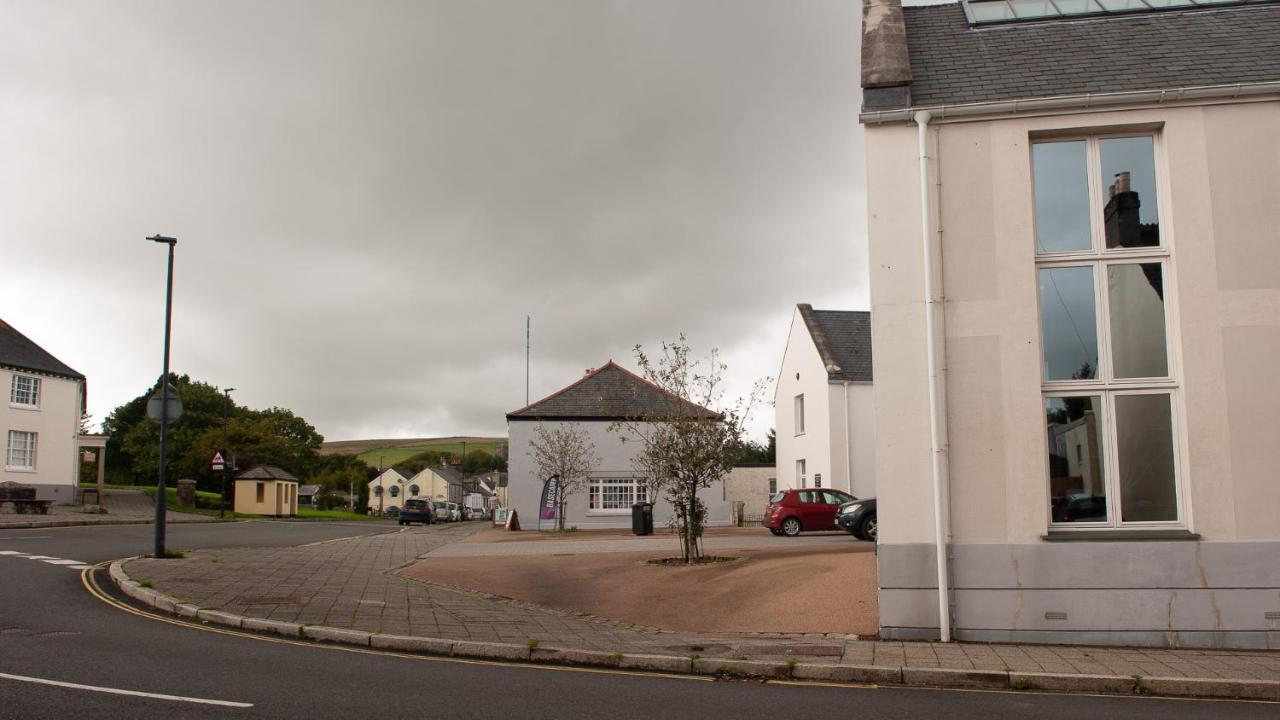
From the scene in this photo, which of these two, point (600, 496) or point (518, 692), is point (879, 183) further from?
point (600, 496)

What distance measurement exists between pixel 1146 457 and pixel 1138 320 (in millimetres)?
1708

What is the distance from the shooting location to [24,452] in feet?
139

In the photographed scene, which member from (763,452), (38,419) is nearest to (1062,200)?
(38,419)

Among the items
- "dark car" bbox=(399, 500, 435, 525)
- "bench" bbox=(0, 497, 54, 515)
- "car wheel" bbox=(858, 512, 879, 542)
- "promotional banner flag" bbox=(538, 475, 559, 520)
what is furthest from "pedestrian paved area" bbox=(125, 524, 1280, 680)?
"dark car" bbox=(399, 500, 435, 525)

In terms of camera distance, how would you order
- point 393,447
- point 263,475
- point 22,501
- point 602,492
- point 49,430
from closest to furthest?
point 22,501
point 602,492
point 49,430
point 263,475
point 393,447

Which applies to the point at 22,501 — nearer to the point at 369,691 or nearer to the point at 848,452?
the point at 848,452

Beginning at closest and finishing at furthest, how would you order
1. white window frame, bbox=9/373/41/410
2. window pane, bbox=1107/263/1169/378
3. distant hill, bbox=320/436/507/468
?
window pane, bbox=1107/263/1169/378 → white window frame, bbox=9/373/41/410 → distant hill, bbox=320/436/507/468

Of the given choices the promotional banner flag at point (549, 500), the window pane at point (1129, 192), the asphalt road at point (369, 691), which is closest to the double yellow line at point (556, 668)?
the asphalt road at point (369, 691)

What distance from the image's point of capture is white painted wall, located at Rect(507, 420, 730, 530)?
39438mm

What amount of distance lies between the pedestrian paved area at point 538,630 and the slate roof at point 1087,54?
22.0ft

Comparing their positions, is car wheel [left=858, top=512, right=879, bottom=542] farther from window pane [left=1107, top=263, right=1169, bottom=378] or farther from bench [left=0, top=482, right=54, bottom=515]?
bench [left=0, top=482, right=54, bottom=515]

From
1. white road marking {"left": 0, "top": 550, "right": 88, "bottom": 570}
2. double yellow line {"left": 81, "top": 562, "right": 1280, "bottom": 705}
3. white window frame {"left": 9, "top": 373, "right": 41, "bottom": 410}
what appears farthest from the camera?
white window frame {"left": 9, "top": 373, "right": 41, "bottom": 410}

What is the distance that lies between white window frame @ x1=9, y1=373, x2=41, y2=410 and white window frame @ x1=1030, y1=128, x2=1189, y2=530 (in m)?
45.0

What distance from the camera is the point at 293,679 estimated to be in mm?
7945
